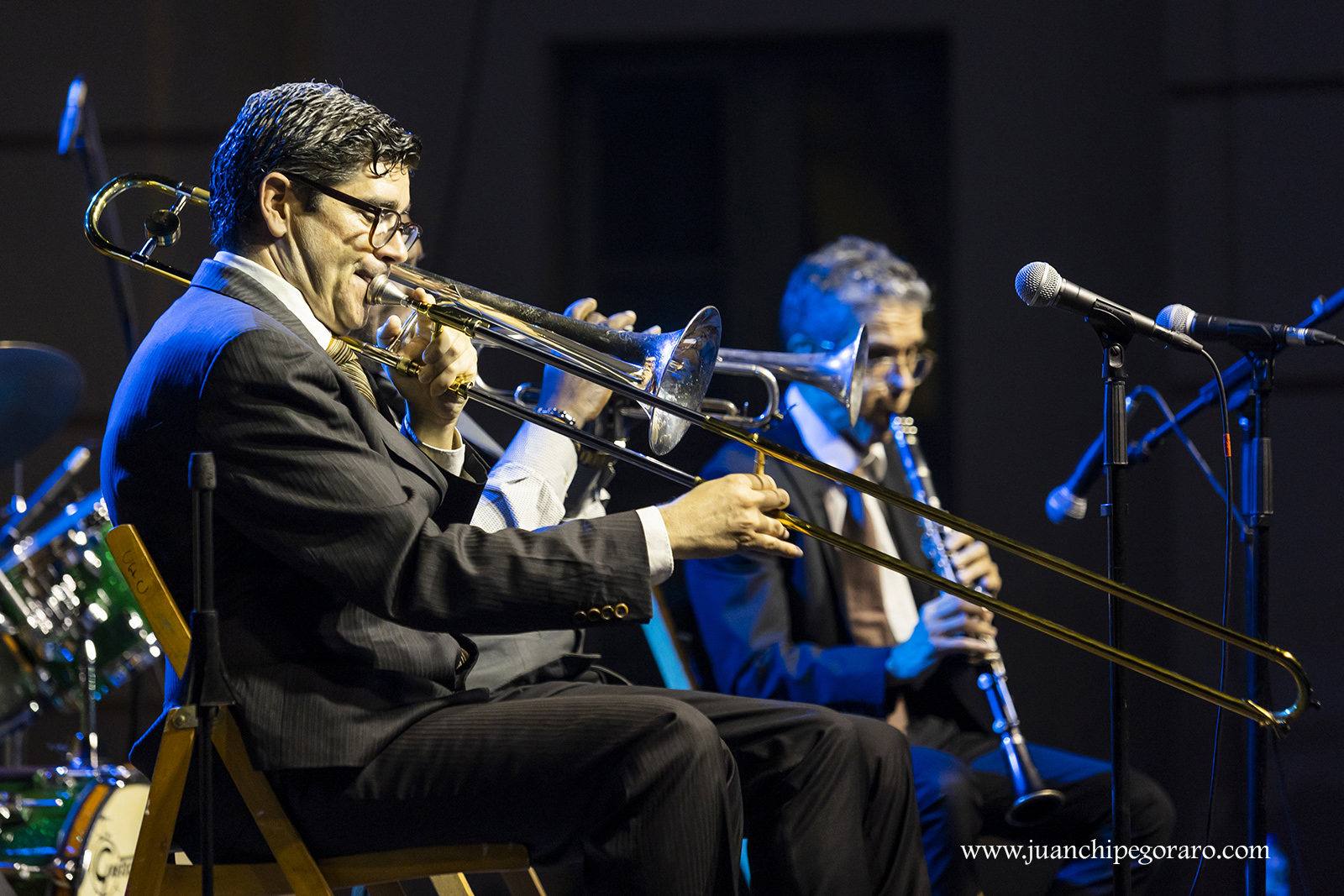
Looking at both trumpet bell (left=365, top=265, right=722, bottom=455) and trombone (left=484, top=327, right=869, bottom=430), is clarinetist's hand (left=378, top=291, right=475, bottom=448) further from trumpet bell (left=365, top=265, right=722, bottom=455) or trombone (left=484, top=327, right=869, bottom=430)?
trombone (left=484, top=327, right=869, bottom=430)

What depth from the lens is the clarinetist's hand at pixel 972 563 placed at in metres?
2.63

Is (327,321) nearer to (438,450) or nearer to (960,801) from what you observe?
(438,450)

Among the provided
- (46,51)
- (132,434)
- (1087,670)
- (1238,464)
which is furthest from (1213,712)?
(46,51)

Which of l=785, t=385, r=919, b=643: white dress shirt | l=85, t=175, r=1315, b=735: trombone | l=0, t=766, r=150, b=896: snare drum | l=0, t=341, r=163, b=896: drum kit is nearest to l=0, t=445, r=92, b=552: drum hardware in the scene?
l=0, t=341, r=163, b=896: drum kit

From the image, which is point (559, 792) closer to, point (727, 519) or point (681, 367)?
point (727, 519)

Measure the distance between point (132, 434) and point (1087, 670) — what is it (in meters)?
3.04

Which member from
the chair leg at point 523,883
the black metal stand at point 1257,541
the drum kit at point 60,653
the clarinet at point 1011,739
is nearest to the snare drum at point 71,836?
the drum kit at point 60,653

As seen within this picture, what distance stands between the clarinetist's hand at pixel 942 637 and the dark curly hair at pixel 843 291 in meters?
0.71

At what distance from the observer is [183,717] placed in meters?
1.46

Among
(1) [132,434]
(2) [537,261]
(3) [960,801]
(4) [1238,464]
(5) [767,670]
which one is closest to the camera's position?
(1) [132,434]


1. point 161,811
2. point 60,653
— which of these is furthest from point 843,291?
point 60,653

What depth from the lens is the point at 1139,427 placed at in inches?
148

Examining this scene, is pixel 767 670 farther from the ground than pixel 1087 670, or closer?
farther from the ground

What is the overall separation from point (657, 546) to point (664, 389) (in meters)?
0.64
